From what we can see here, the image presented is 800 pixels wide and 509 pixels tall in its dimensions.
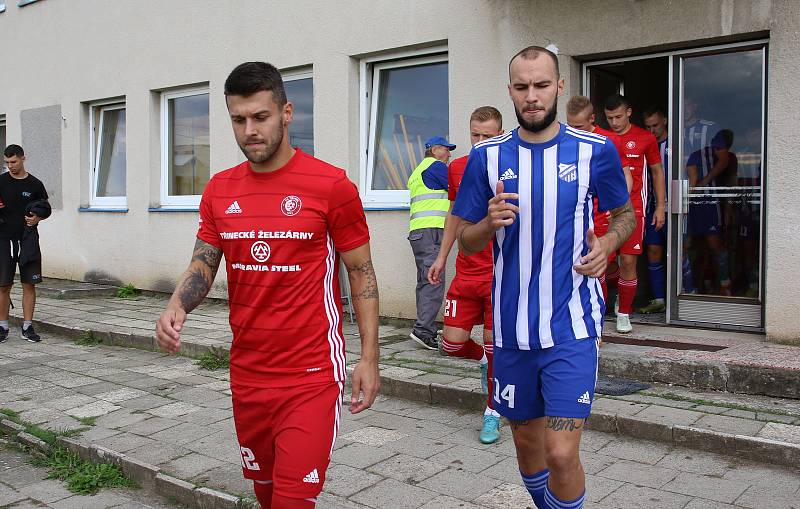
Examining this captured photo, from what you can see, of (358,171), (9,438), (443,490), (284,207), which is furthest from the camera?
(358,171)

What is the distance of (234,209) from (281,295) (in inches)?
16.1

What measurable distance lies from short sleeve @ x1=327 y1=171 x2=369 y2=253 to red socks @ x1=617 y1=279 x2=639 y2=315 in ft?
15.7

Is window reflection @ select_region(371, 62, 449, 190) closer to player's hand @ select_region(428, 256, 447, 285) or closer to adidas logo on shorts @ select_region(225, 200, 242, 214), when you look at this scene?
player's hand @ select_region(428, 256, 447, 285)

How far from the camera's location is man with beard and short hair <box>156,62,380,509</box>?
309 cm

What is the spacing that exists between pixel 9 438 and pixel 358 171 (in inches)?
209

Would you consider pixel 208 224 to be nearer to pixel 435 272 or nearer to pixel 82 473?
pixel 435 272

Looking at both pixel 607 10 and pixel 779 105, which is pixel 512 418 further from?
pixel 607 10

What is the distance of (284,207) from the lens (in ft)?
10.3

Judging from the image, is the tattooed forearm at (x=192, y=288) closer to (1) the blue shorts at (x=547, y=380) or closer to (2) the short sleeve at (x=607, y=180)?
(1) the blue shorts at (x=547, y=380)

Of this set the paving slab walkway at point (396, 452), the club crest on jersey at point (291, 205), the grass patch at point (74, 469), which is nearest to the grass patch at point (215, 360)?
the paving slab walkway at point (396, 452)

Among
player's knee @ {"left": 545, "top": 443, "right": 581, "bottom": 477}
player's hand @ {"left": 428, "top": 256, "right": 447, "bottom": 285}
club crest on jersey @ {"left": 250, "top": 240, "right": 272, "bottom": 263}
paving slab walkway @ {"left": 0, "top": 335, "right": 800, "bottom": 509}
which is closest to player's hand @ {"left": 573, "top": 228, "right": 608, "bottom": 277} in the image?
player's knee @ {"left": 545, "top": 443, "right": 581, "bottom": 477}

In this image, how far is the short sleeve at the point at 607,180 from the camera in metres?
3.45

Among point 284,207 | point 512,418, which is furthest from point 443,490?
point 284,207

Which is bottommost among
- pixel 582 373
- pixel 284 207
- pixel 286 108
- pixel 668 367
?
pixel 668 367
